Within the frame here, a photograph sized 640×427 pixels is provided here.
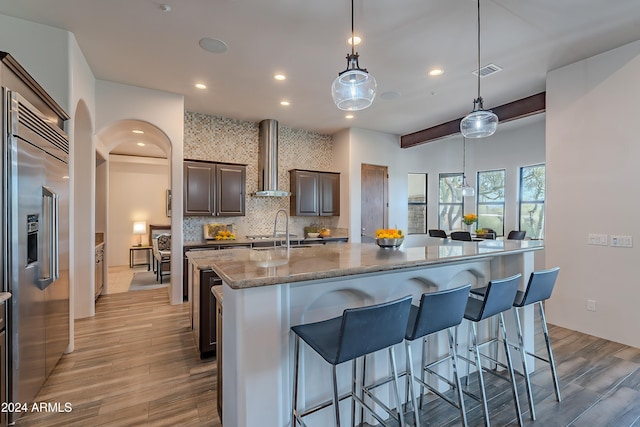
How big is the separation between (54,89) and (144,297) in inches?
128

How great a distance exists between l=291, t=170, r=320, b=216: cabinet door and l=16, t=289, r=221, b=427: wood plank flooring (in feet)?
9.42

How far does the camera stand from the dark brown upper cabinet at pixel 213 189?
4707mm

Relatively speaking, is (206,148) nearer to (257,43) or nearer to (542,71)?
(257,43)

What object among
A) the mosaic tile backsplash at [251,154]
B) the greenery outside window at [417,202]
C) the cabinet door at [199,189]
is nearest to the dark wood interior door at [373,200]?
the mosaic tile backsplash at [251,154]

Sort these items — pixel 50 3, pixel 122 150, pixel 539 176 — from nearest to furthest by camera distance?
pixel 50 3 → pixel 539 176 → pixel 122 150

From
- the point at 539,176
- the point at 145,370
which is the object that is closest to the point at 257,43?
the point at 145,370

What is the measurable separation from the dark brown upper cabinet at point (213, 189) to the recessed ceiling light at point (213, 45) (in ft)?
6.76

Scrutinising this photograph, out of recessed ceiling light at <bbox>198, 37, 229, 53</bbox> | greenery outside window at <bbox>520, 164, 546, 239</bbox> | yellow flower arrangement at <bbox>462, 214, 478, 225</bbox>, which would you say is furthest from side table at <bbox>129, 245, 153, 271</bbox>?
greenery outside window at <bbox>520, 164, 546, 239</bbox>

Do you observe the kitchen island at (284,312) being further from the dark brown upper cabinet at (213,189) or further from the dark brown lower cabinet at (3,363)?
the dark brown upper cabinet at (213,189)

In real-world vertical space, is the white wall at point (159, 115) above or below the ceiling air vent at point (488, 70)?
below

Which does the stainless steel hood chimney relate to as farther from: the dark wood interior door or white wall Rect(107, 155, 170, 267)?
white wall Rect(107, 155, 170, 267)

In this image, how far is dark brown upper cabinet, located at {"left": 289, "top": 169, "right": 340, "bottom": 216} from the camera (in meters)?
5.86

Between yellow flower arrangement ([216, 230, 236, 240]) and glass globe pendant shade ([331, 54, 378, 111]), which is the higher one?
glass globe pendant shade ([331, 54, 378, 111])

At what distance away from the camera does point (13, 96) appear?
183cm
